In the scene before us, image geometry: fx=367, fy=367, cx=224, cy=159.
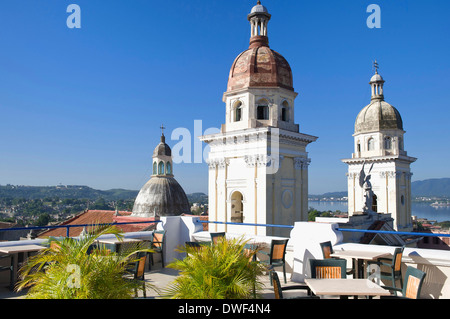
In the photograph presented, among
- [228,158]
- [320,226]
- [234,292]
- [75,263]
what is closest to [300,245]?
[320,226]

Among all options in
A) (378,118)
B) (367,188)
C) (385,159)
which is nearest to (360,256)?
(367,188)

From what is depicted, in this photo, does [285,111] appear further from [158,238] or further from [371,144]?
[371,144]

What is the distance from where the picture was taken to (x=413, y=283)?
201 inches

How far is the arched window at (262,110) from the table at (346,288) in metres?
17.9

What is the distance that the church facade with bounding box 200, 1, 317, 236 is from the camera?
70.4 feet

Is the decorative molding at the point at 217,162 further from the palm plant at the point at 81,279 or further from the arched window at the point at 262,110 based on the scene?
the palm plant at the point at 81,279

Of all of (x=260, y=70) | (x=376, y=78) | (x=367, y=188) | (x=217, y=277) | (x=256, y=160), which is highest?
(x=376, y=78)

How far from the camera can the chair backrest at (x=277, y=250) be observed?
28.4 ft

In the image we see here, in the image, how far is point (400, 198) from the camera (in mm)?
41375

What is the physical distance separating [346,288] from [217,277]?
1784 mm

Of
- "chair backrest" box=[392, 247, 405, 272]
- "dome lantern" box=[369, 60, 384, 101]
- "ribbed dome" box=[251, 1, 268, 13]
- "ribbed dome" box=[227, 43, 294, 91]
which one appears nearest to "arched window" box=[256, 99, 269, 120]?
"ribbed dome" box=[227, 43, 294, 91]

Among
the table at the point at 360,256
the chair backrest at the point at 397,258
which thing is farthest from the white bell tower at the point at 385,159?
the chair backrest at the point at 397,258

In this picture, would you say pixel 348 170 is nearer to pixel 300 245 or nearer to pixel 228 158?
pixel 228 158

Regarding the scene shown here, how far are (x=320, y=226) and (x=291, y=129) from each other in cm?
1464
